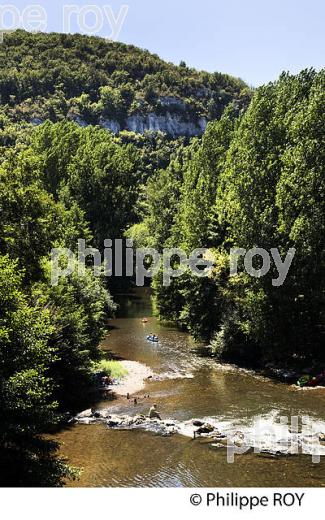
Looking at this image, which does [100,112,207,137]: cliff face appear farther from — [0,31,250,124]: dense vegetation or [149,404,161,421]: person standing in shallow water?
[149,404,161,421]: person standing in shallow water

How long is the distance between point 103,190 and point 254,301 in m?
40.2

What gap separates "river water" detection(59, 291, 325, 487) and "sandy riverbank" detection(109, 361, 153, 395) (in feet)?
2.22

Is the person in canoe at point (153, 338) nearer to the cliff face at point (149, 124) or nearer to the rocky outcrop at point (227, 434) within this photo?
the rocky outcrop at point (227, 434)

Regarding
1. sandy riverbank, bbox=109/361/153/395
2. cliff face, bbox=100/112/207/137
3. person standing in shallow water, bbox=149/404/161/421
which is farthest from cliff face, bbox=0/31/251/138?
person standing in shallow water, bbox=149/404/161/421

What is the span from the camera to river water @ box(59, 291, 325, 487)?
20.6 metres

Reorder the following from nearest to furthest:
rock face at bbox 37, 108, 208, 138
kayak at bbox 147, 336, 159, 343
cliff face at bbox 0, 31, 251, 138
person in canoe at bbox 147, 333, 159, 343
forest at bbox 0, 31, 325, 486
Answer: forest at bbox 0, 31, 325, 486
kayak at bbox 147, 336, 159, 343
person in canoe at bbox 147, 333, 159, 343
cliff face at bbox 0, 31, 251, 138
rock face at bbox 37, 108, 208, 138

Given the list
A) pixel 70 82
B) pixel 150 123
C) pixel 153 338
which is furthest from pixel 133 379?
pixel 150 123

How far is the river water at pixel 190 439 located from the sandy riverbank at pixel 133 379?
0.68 meters

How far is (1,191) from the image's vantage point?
27.8 meters

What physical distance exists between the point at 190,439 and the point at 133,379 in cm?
1139

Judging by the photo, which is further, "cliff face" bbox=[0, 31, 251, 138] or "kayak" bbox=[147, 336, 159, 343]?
"cliff face" bbox=[0, 31, 251, 138]

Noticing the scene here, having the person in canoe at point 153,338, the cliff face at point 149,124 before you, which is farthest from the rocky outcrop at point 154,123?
the person in canoe at point 153,338

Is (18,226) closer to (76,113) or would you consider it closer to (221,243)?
(221,243)

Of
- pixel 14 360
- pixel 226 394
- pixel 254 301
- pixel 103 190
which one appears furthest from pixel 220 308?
pixel 103 190
